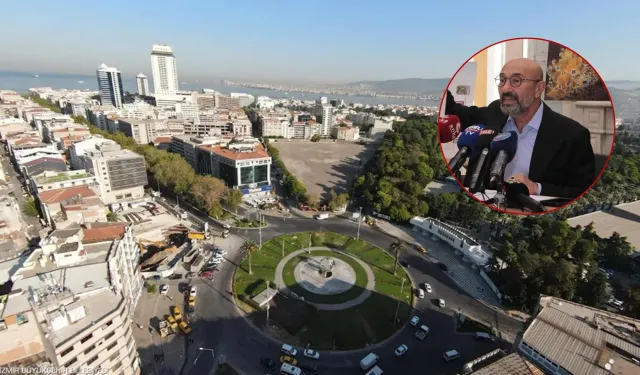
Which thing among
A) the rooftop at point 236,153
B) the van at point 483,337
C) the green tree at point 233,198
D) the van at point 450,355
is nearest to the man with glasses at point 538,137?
the van at point 450,355

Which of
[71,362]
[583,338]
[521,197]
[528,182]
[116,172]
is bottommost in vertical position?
[583,338]

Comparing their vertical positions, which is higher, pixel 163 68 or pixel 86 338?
pixel 163 68

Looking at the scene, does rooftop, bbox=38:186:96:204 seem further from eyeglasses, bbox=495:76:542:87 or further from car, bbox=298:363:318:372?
eyeglasses, bbox=495:76:542:87

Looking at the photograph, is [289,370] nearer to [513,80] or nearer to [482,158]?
[482,158]

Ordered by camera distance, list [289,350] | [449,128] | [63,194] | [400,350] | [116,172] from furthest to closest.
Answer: [116,172]
[63,194]
[400,350]
[289,350]
[449,128]

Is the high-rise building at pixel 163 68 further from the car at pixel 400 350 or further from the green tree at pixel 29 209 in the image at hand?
the car at pixel 400 350

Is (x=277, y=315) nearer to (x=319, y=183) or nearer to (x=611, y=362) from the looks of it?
(x=611, y=362)

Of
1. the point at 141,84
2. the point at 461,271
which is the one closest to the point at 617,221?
the point at 461,271

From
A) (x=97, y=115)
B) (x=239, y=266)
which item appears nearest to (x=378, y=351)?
(x=239, y=266)
